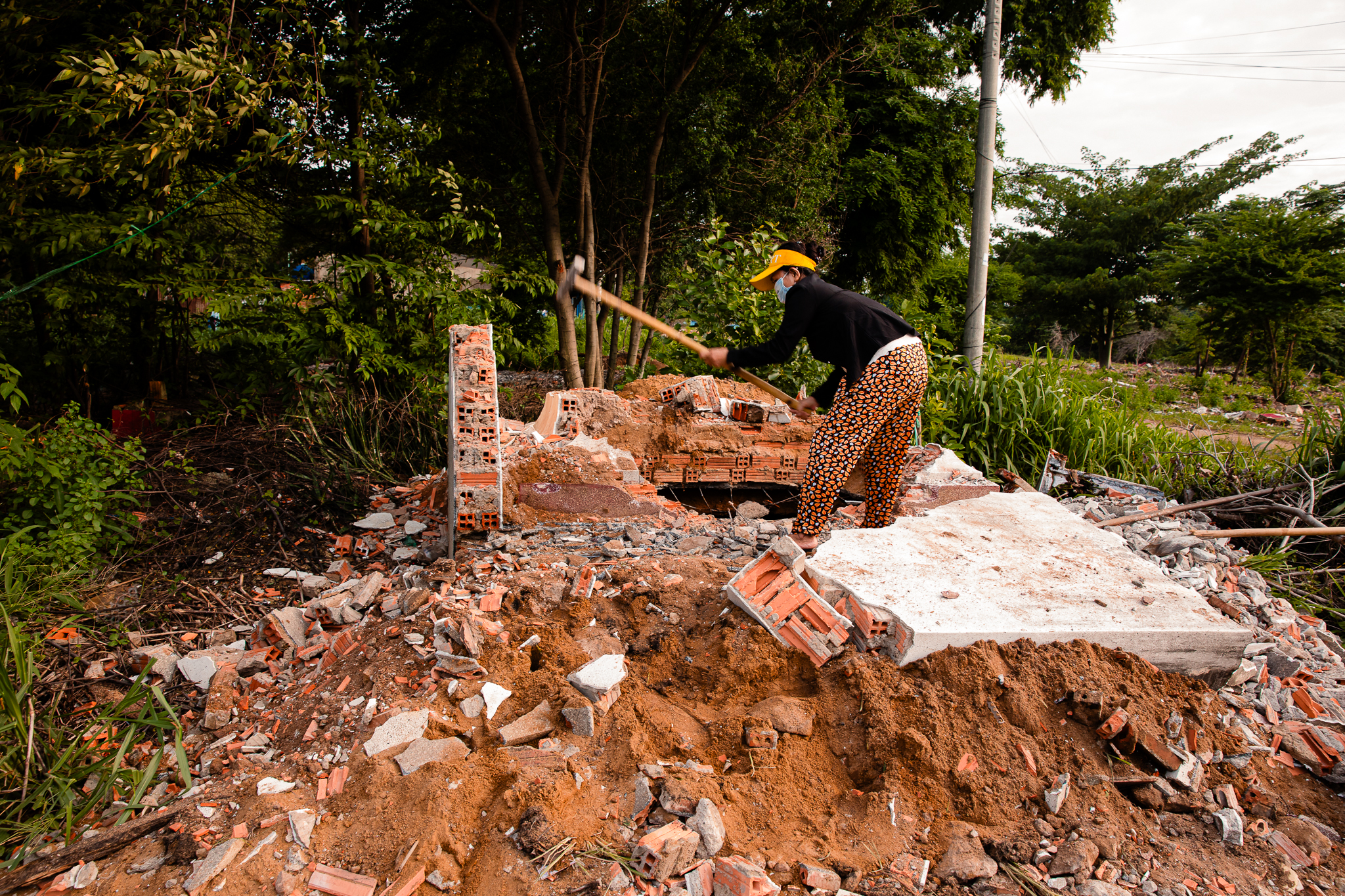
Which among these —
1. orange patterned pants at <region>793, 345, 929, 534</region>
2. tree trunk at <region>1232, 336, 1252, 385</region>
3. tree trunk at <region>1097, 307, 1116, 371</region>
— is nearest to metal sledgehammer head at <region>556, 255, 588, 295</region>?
orange patterned pants at <region>793, 345, 929, 534</region>

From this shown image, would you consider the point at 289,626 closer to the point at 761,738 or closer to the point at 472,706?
the point at 472,706

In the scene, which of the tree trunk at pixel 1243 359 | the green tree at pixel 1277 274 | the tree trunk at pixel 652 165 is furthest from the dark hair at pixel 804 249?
the tree trunk at pixel 1243 359

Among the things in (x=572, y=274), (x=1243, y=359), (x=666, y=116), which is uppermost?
(x=666, y=116)

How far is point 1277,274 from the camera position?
12891mm

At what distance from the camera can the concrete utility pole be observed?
270 inches

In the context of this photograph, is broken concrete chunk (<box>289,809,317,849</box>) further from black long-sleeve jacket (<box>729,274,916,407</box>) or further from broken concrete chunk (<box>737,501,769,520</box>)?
broken concrete chunk (<box>737,501,769,520</box>)

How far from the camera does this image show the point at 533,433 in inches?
176

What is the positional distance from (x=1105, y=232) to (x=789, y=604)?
876 inches

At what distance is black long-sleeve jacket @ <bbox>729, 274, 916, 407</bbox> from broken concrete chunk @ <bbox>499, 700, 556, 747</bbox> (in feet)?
6.55

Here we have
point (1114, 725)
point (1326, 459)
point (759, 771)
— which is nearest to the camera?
point (759, 771)

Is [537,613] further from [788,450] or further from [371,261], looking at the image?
[371,261]

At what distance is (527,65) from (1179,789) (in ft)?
24.6

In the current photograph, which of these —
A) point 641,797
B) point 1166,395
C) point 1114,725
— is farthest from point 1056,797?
point 1166,395

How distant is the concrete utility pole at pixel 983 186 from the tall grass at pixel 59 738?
6.70 meters
